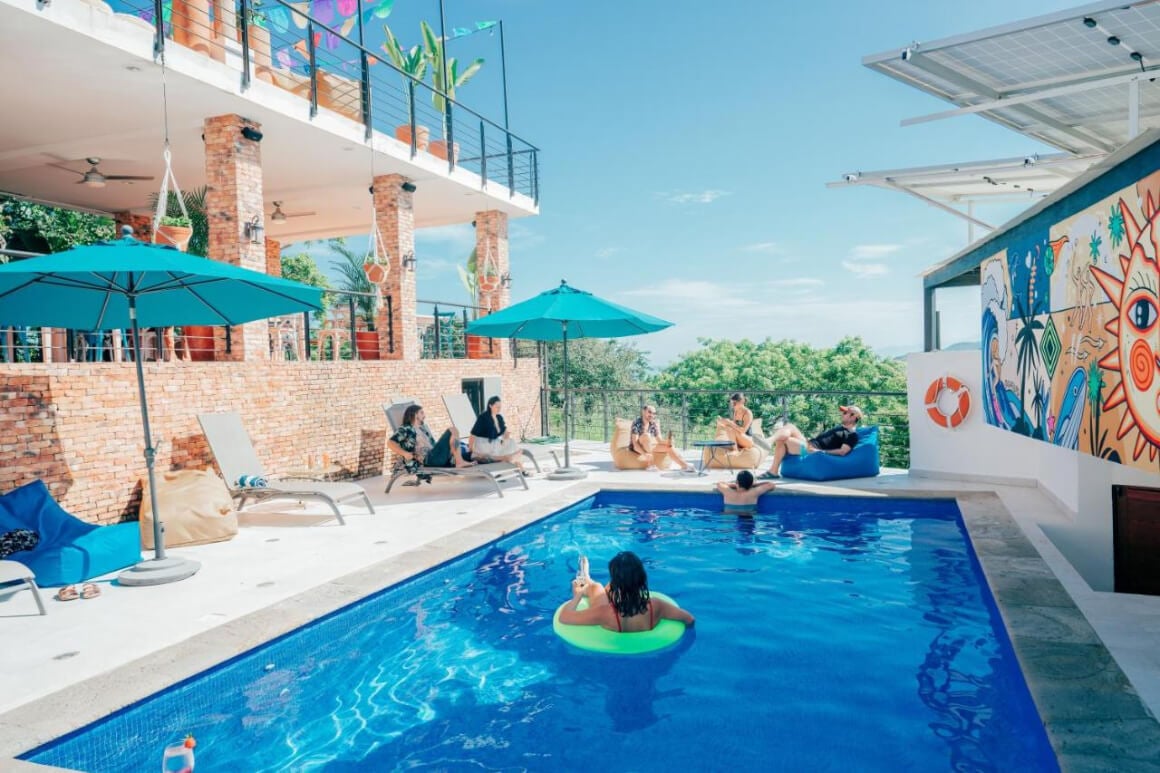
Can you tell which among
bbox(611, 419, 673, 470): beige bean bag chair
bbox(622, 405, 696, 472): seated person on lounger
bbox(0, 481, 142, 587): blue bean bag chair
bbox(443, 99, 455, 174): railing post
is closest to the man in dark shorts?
bbox(622, 405, 696, 472): seated person on lounger

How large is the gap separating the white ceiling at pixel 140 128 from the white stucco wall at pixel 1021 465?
908 centimetres

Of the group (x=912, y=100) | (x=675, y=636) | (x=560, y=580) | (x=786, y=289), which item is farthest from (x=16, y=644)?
(x=786, y=289)

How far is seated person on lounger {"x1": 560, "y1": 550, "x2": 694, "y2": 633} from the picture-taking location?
14.1ft

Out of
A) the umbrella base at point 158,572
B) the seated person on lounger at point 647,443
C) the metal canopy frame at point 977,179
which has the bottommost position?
the umbrella base at point 158,572

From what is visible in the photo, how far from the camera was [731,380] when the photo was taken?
34.9 m

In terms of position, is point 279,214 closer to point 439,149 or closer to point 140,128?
point 439,149

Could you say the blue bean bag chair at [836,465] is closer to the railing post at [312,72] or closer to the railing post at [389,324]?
the railing post at [389,324]

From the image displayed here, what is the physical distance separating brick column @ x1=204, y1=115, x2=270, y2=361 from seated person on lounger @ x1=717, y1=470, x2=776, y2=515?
6579 mm

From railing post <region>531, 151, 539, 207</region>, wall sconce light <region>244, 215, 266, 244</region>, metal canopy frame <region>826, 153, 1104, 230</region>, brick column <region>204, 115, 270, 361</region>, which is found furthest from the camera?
railing post <region>531, 151, 539, 207</region>

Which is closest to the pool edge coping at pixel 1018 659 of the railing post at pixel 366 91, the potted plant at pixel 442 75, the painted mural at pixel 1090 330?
the painted mural at pixel 1090 330

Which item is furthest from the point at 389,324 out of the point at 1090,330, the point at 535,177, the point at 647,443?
the point at 1090,330

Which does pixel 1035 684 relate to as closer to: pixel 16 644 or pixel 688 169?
pixel 16 644

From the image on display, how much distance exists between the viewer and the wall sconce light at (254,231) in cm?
1001

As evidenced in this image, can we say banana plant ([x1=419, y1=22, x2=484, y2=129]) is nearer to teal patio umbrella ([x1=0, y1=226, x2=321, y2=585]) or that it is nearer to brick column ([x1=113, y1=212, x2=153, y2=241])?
brick column ([x1=113, y1=212, x2=153, y2=241])
